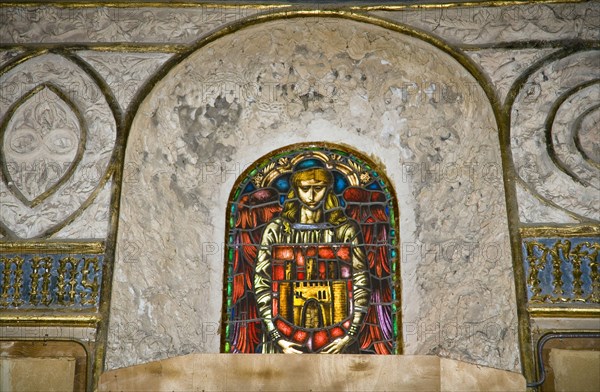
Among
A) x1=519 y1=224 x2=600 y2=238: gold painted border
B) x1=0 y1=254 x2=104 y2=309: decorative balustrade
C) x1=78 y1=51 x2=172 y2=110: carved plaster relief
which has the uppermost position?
x1=78 y1=51 x2=172 y2=110: carved plaster relief

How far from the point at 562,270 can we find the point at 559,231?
0.93ft

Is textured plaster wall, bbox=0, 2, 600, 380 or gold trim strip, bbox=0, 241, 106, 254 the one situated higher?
textured plaster wall, bbox=0, 2, 600, 380

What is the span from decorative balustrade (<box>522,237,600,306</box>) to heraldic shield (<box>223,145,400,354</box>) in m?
1.12

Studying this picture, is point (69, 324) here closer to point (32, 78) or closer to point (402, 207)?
point (32, 78)

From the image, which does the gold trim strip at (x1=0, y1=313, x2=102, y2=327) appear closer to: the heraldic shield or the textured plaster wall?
the textured plaster wall

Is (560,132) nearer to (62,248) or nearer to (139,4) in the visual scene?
(139,4)

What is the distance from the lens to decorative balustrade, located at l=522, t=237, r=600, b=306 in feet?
19.0

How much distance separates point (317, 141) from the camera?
7.08 meters

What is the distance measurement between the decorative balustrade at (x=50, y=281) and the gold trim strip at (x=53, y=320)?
8 cm

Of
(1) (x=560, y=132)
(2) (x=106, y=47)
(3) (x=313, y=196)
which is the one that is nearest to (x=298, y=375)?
(3) (x=313, y=196)

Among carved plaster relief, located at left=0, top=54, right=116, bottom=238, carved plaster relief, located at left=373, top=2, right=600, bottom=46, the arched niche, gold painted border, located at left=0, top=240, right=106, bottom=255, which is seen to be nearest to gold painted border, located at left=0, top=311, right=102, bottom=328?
the arched niche

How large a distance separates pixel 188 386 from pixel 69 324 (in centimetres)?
187

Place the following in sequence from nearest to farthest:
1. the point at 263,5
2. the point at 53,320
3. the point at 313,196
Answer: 1. the point at 53,320
2. the point at 263,5
3. the point at 313,196

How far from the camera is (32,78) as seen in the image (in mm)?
6570
